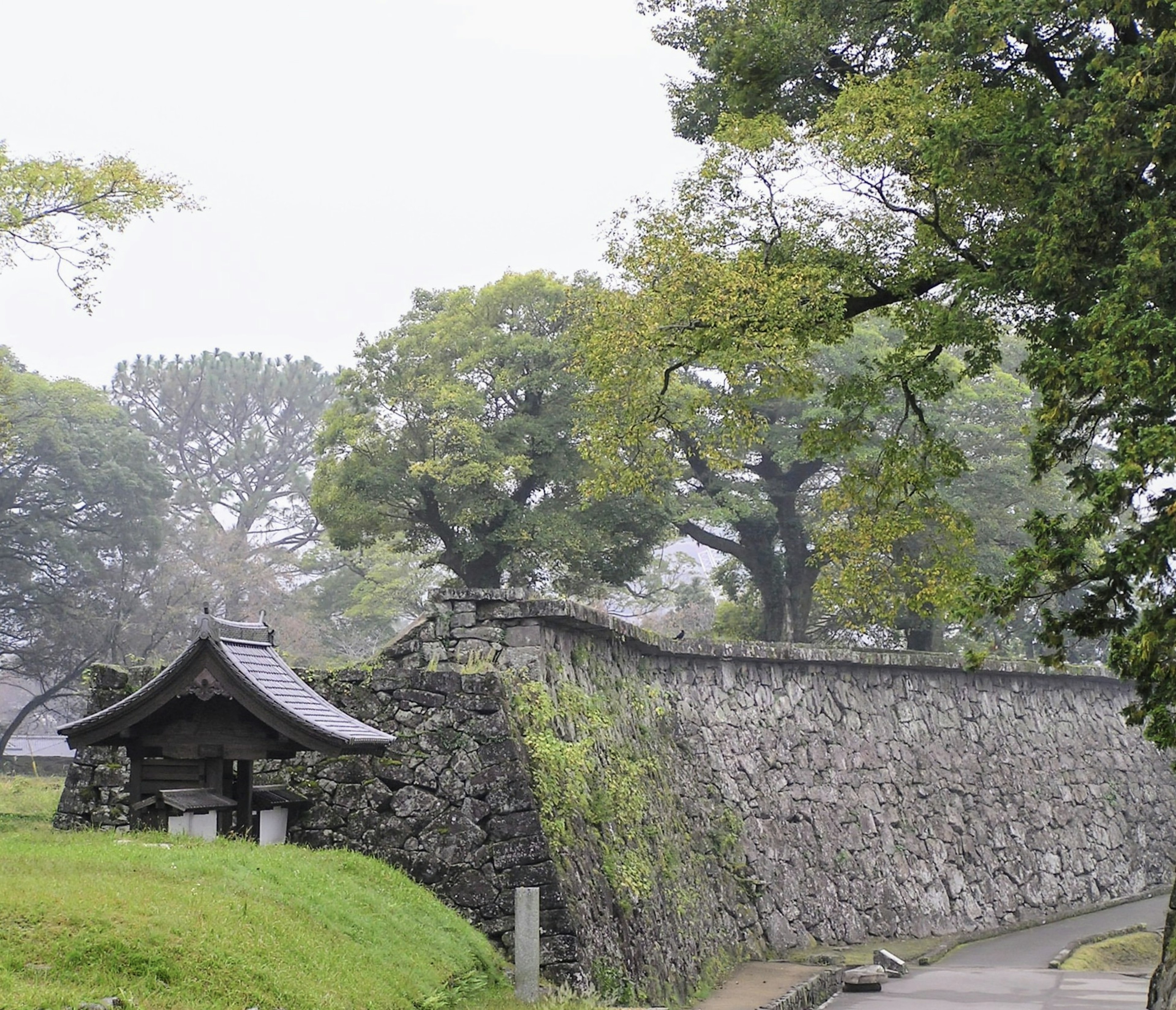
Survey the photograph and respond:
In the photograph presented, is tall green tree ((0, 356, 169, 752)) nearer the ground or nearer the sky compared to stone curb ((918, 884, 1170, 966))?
nearer the sky

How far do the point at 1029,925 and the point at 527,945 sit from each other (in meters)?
16.3

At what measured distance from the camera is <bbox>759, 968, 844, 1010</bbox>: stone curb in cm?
1450

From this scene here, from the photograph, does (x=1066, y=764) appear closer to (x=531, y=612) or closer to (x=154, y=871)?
(x=531, y=612)

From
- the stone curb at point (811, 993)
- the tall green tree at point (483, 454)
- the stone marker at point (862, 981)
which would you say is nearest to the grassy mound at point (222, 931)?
the stone curb at point (811, 993)

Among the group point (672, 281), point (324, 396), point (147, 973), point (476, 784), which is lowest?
point (147, 973)

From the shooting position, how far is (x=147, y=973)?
8.63 metres

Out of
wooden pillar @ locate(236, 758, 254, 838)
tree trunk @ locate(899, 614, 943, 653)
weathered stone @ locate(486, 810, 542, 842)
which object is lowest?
weathered stone @ locate(486, 810, 542, 842)

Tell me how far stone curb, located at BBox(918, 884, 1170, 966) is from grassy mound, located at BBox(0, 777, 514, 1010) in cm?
1077

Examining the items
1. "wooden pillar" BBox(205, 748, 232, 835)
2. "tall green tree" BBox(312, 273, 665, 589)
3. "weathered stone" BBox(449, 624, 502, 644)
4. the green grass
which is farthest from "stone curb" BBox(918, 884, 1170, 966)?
"tall green tree" BBox(312, 273, 665, 589)

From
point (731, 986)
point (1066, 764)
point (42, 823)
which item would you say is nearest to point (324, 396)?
point (1066, 764)

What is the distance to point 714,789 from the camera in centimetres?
1969

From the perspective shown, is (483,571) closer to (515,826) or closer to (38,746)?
(515,826)

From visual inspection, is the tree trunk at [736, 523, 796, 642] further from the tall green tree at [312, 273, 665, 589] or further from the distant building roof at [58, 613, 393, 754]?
Result: the distant building roof at [58, 613, 393, 754]

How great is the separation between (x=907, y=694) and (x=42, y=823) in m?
15.2
